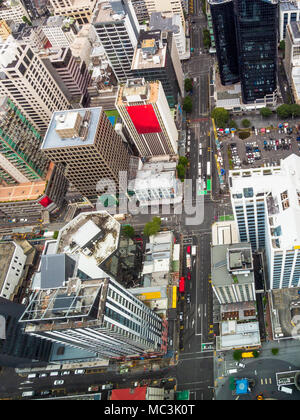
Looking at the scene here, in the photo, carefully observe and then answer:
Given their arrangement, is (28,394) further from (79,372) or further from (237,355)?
(237,355)

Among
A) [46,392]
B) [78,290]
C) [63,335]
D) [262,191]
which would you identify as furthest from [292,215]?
[46,392]

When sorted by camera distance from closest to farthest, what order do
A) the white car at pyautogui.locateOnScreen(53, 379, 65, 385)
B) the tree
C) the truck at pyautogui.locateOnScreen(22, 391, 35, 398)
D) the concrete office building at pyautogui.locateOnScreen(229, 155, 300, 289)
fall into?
the concrete office building at pyautogui.locateOnScreen(229, 155, 300, 289) → the tree → the truck at pyautogui.locateOnScreen(22, 391, 35, 398) → the white car at pyautogui.locateOnScreen(53, 379, 65, 385)

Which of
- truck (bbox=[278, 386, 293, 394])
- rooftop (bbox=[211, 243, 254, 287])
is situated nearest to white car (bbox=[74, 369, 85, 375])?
rooftop (bbox=[211, 243, 254, 287])

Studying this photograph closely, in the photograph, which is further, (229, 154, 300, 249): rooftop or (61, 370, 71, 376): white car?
(61, 370, 71, 376): white car

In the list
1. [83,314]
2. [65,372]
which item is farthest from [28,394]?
[83,314]

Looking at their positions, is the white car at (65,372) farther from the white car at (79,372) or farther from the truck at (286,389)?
the truck at (286,389)

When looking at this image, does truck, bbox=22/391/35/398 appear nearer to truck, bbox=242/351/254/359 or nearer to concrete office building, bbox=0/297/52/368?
concrete office building, bbox=0/297/52/368
